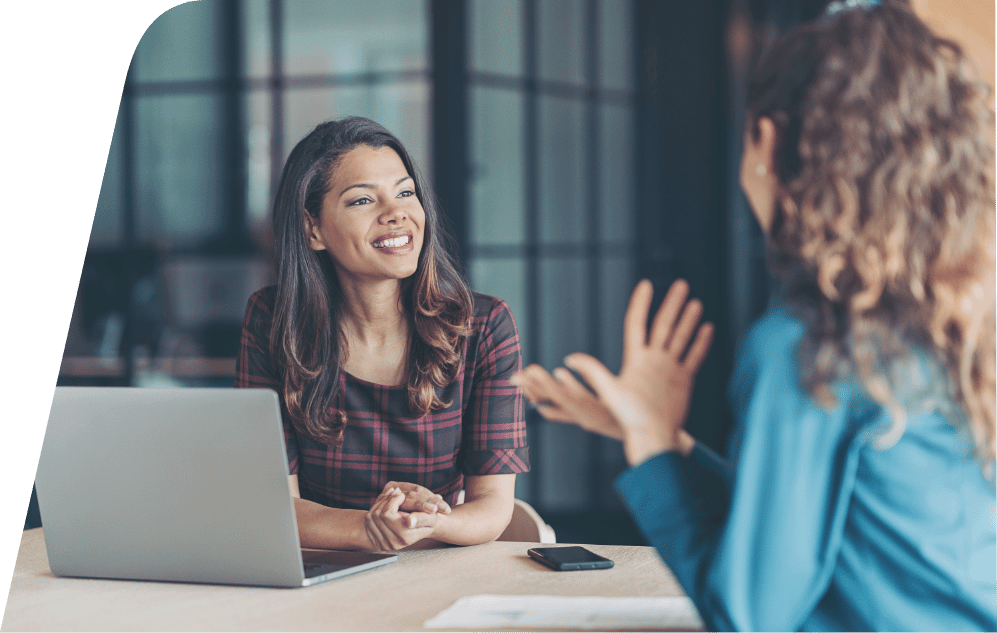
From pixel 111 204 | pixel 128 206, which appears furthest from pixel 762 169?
pixel 111 204

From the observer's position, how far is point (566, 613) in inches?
41.1

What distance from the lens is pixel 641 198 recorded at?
143cm

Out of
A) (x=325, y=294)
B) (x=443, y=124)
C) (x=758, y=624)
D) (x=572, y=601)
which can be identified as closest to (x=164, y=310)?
(x=443, y=124)

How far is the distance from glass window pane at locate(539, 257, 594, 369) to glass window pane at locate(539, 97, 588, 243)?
0.21 ft

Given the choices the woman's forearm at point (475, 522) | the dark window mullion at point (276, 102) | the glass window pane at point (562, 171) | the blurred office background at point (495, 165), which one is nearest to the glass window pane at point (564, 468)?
the blurred office background at point (495, 165)

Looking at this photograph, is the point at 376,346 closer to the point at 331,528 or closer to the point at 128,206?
the point at 331,528

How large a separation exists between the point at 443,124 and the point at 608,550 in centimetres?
146

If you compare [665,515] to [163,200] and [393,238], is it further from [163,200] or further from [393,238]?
[163,200]

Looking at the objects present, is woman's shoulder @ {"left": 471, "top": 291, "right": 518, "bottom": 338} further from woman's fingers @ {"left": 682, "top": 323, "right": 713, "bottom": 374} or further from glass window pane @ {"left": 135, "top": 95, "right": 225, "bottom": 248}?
glass window pane @ {"left": 135, "top": 95, "right": 225, "bottom": 248}

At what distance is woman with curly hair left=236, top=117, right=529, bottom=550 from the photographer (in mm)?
1550

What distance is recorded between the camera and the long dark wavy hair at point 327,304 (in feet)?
5.07

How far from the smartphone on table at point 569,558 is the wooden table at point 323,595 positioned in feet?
0.04

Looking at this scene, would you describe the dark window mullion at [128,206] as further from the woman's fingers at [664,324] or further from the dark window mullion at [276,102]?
the woman's fingers at [664,324]

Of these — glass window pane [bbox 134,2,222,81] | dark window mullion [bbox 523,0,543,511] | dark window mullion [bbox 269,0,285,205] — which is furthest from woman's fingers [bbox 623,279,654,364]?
glass window pane [bbox 134,2,222,81]
